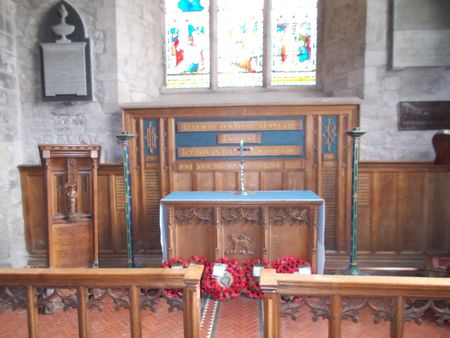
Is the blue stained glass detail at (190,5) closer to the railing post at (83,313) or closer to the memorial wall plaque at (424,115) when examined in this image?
the memorial wall plaque at (424,115)

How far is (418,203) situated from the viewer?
4.44 m

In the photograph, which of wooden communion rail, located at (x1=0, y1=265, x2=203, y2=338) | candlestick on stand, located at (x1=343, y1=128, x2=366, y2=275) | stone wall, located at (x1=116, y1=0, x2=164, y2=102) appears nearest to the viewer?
wooden communion rail, located at (x1=0, y1=265, x2=203, y2=338)

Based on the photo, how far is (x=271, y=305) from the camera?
1532mm

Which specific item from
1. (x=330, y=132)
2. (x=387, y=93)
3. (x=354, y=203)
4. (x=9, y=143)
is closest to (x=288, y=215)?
(x=354, y=203)

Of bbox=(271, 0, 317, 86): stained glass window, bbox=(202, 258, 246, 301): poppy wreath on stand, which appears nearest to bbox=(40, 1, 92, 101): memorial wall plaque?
bbox=(271, 0, 317, 86): stained glass window

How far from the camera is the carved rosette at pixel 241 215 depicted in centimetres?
387

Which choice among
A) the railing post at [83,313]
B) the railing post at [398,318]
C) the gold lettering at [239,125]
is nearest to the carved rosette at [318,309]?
the railing post at [398,318]

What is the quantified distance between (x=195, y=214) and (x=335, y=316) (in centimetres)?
251

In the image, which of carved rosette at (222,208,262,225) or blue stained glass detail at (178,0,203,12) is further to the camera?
blue stained glass detail at (178,0,203,12)

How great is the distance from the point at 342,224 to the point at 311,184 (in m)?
0.71

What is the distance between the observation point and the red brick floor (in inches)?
116

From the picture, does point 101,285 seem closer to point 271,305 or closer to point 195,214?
point 271,305

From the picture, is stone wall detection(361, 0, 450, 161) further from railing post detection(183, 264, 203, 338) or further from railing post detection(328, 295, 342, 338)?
railing post detection(183, 264, 203, 338)

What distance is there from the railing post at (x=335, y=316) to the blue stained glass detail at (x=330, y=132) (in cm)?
317
